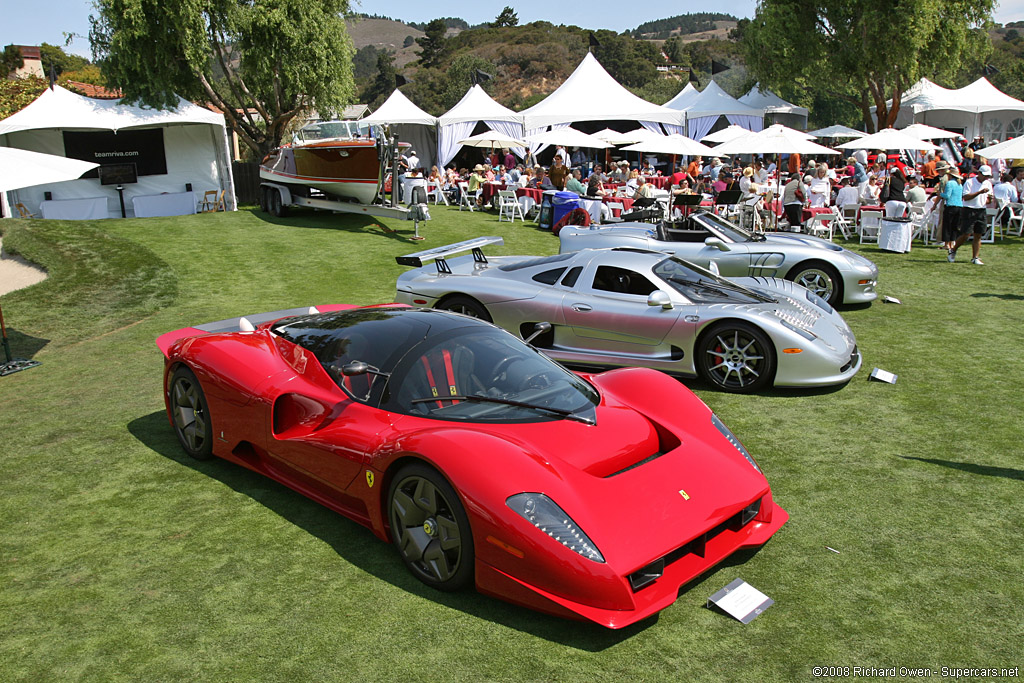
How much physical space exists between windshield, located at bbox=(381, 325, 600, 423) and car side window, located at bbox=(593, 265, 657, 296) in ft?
9.76

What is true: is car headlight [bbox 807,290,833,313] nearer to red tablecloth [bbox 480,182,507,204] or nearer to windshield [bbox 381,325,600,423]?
windshield [bbox 381,325,600,423]

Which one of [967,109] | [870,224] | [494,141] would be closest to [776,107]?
[967,109]

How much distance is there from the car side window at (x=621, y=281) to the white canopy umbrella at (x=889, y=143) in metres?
18.4

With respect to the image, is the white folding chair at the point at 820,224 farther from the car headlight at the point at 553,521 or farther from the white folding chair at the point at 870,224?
the car headlight at the point at 553,521

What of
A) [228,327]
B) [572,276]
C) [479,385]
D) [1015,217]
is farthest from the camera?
[1015,217]

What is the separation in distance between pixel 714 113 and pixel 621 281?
2833 cm

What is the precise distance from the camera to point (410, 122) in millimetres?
28281

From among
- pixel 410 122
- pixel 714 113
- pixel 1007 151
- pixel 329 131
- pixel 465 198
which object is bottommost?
pixel 465 198

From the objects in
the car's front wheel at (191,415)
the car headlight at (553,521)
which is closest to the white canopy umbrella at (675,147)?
the car's front wheel at (191,415)

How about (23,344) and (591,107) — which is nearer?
(23,344)

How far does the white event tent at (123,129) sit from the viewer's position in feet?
59.5

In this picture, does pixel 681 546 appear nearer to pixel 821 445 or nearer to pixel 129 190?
pixel 821 445

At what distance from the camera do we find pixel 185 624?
3455mm

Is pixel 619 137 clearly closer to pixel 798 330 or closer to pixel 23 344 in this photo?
pixel 798 330
